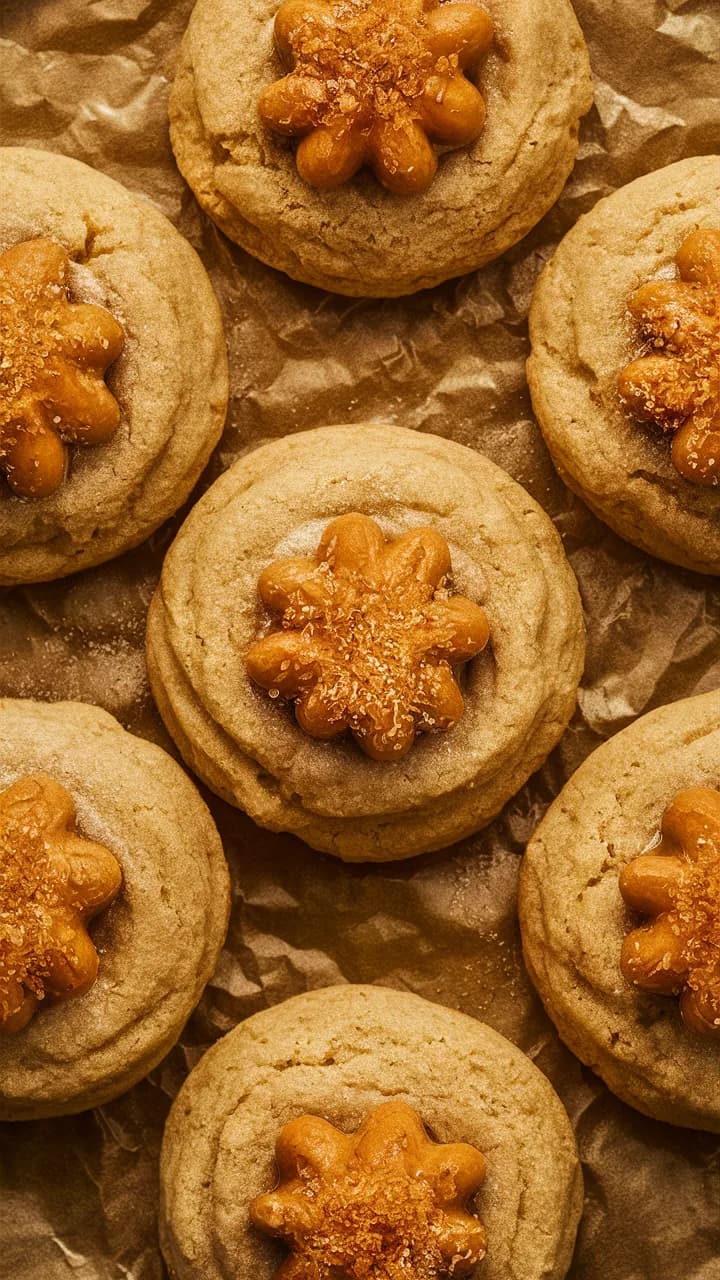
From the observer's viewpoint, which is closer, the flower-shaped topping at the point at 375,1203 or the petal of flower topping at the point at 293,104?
the flower-shaped topping at the point at 375,1203

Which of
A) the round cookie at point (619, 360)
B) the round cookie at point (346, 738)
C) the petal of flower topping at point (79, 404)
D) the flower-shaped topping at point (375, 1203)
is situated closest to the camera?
the flower-shaped topping at point (375, 1203)

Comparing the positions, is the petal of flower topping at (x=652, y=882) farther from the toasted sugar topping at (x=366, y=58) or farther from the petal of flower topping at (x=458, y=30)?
the petal of flower topping at (x=458, y=30)

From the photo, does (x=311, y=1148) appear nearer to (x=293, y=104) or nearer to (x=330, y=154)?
(x=330, y=154)

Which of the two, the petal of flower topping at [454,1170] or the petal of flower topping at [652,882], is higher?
the petal of flower topping at [652,882]

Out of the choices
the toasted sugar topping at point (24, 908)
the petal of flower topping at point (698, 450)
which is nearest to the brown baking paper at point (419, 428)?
the petal of flower topping at point (698, 450)

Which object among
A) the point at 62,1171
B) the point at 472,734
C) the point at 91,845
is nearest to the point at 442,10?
the point at 472,734

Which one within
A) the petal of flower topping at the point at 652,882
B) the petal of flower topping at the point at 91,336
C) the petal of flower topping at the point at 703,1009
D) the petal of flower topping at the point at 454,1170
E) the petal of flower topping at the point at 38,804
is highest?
the petal of flower topping at the point at 91,336

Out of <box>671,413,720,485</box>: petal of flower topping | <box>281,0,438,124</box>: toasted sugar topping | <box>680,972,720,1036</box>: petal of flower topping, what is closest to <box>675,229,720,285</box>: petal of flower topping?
<box>671,413,720,485</box>: petal of flower topping
